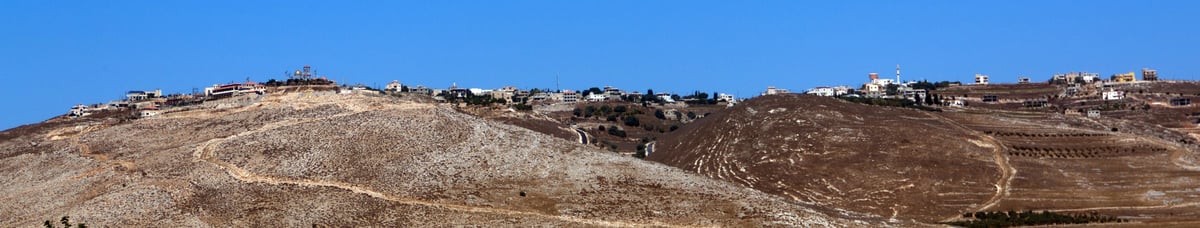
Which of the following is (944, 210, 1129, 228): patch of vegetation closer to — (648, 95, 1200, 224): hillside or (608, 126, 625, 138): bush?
(648, 95, 1200, 224): hillside

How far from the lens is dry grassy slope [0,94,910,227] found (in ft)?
222

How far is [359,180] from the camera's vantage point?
240ft

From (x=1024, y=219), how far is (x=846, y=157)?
16643mm

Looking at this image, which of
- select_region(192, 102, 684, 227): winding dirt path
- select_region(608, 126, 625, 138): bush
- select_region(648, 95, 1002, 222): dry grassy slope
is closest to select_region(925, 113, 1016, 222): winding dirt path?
select_region(648, 95, 1002, 222): dry grassy slope

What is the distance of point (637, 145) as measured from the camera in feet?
439

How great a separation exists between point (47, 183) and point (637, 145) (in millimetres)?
66771

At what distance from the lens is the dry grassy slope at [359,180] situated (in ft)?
222

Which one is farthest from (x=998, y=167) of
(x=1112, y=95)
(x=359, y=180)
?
(x=1112, y=95)

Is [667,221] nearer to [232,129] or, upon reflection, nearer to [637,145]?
[232,129]

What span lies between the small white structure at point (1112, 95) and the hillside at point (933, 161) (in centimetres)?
5529

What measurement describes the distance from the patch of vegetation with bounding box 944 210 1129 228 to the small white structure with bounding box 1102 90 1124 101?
9663cm

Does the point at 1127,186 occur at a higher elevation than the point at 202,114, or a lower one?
lower

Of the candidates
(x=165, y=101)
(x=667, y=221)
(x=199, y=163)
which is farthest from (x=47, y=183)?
(x=165, y=101)

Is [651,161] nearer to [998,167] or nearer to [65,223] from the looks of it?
[998,167]
